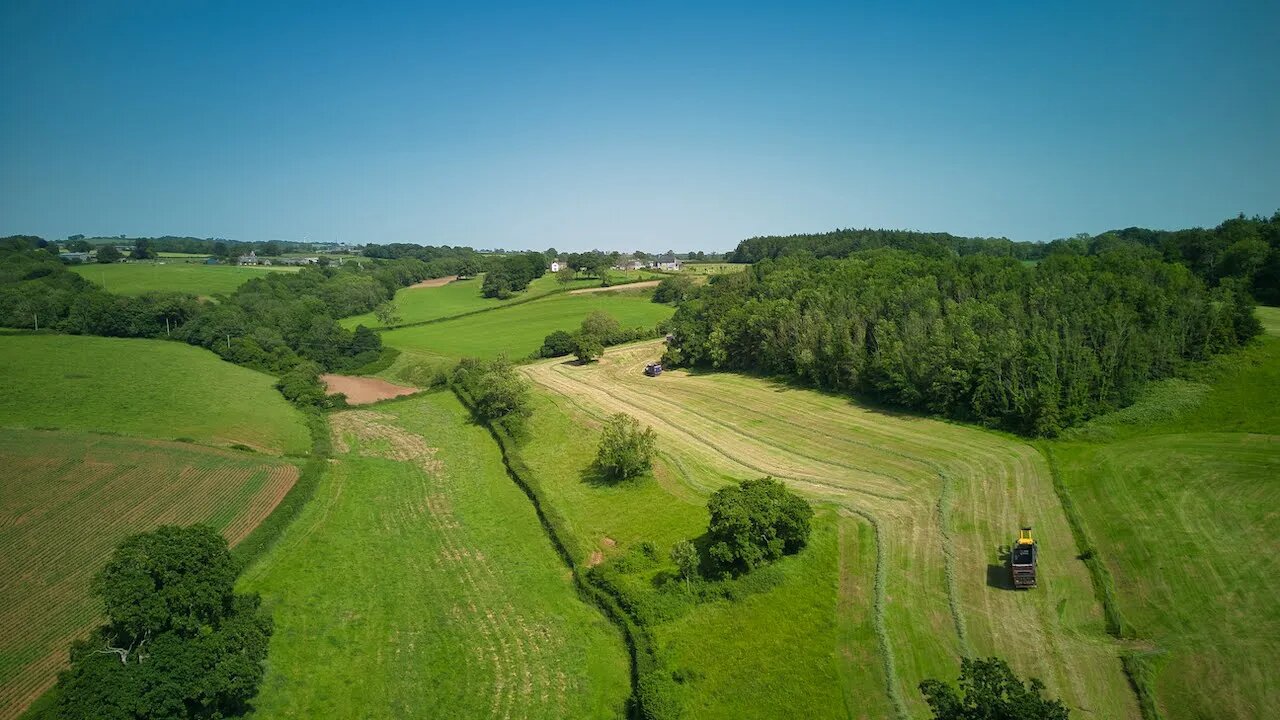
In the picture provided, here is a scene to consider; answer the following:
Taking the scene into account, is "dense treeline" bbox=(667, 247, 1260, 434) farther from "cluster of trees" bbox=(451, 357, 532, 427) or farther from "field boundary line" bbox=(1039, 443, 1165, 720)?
"cluster of trees" bbox=(451, 357, 532, 427)

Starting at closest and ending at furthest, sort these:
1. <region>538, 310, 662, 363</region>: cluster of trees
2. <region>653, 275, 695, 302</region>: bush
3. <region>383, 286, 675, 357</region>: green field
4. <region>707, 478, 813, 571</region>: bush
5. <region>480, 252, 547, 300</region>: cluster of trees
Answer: <region>707, 478, 813, 571</region>: bush → <region>538, 310, 662, 363</region>: cluster of trees → <region>383, 286, 675, 357</region>: green field → <region>653, 275, 695, 302</region>: bush → <region>480, 252, 547, 300</region>: cluster of trees

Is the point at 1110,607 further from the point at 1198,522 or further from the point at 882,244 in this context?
the point at 882,244

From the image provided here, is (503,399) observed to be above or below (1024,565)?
below

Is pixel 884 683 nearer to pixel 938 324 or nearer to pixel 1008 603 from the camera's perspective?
pixel 1008 603

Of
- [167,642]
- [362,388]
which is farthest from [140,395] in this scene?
[167,642]

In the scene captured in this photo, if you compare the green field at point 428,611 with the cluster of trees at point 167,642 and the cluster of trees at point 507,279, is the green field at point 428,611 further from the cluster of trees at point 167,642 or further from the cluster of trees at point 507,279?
the cluster of trees at point 507,279

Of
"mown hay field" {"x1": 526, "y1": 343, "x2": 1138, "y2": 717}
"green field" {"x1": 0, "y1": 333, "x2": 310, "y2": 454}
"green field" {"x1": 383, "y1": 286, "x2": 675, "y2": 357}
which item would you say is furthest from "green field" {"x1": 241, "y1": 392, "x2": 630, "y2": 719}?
"green field" {"x1": 383, "y1": 286, "x2": 675, "y2": 357}
